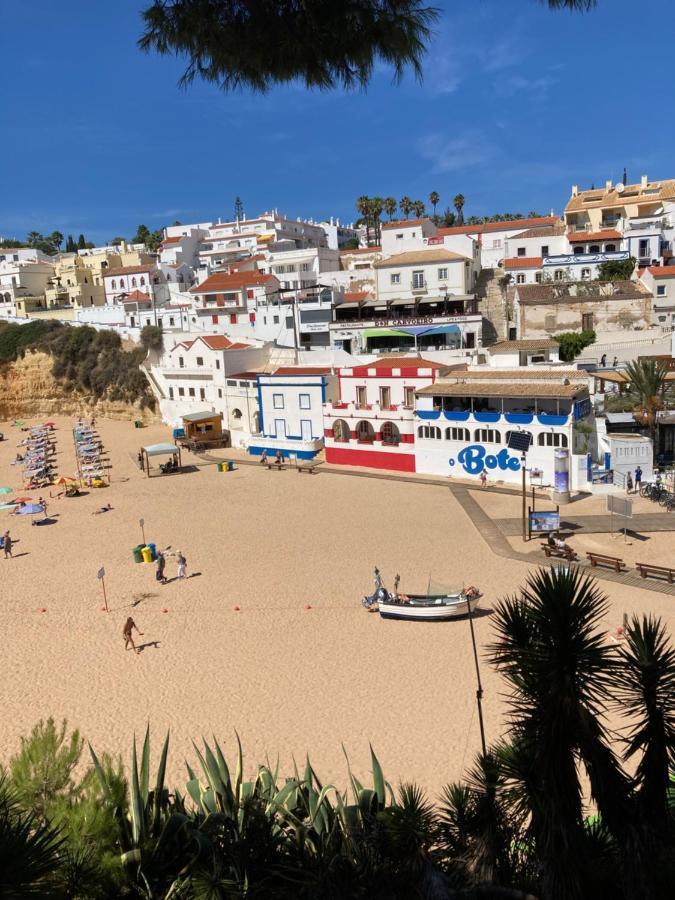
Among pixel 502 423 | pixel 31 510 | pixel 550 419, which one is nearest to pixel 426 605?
pixel 550 419

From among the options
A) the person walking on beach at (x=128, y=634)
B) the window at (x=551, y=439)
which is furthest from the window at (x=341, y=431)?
the person walking on beach at (x=128, y=634)

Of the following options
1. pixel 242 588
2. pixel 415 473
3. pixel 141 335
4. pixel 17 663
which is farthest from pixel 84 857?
Result: pixel 141 335

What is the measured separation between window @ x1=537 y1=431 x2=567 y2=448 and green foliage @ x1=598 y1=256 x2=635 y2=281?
88.5 ft

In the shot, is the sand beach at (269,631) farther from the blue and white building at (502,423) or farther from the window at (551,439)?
the window at (551,439)

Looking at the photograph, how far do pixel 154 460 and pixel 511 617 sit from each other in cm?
3782

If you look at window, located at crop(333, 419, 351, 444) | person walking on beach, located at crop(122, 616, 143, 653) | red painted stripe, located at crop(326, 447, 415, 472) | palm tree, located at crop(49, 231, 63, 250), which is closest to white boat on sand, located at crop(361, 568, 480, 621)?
person walking on beach, located at crop(122, 616, 143, 653)

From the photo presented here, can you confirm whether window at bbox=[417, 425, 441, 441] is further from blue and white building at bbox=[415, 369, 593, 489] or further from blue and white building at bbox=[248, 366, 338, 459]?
blue and white building at bbox=[248, 366, 338, 459]

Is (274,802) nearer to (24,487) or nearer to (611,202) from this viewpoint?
(24,487)

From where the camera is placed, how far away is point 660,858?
15.8ft

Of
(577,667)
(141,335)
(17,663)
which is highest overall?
(141,335)

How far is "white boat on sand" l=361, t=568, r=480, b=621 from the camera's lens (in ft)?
52.4

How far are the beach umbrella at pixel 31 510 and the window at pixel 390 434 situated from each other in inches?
668

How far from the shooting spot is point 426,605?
→ 1606cm

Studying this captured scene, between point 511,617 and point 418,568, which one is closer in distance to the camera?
point 511,617
